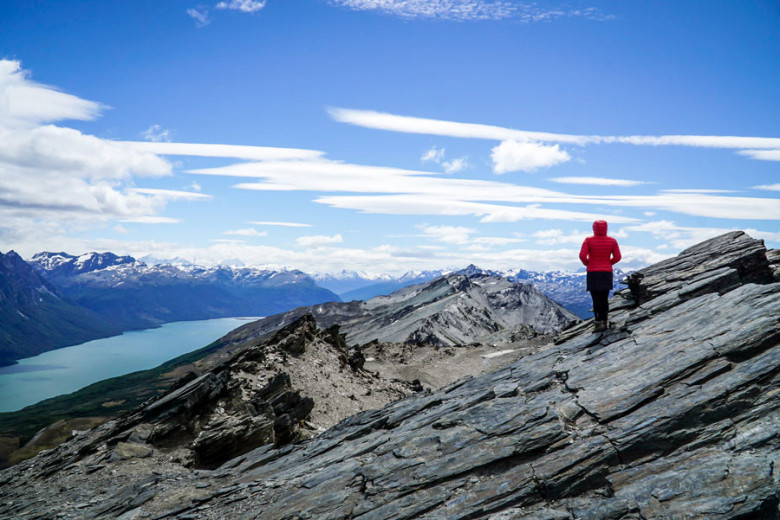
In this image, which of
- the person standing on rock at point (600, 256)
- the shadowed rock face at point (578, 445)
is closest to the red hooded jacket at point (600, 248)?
the person standing on rock at point (600, 256)

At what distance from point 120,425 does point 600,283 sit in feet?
103

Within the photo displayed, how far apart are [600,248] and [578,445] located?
31.1 ft

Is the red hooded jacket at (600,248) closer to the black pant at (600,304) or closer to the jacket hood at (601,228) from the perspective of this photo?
the jacket hood at (601,228)

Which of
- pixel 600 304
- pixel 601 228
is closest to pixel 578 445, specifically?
pixel 600 304

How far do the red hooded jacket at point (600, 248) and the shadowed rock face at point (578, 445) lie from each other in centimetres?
354

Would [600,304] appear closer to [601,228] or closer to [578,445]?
[601,228]

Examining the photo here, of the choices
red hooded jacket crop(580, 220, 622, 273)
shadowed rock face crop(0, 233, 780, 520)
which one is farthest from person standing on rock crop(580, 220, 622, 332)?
shadowed rock face crop(0, 233, 780, 520)

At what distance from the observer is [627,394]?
16.1 metres

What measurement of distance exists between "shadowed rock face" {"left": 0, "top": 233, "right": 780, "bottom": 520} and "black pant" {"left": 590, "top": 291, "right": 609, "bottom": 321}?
966 millimetres

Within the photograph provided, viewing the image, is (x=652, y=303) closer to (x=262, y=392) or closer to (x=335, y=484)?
(x=335, y=484)

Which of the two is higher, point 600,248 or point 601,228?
point 601,228

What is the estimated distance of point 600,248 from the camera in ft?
67.5

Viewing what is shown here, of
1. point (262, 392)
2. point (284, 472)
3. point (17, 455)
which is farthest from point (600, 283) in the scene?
point (17, 455)

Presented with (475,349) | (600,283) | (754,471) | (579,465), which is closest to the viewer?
(754,471)
